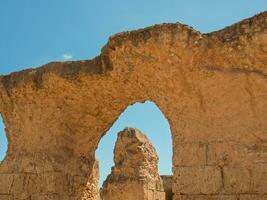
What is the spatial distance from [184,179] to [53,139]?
270cm

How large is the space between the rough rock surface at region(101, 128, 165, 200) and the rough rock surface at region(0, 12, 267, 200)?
148 inches

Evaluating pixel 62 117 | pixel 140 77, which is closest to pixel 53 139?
pixel 62 117

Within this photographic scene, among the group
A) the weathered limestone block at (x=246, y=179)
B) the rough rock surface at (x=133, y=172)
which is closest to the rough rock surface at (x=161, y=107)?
the weathered limestone block at (x=246, y=179)

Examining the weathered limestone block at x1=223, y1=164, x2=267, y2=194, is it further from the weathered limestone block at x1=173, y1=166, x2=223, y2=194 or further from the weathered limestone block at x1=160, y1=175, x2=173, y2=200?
the weathered limestone block at x1=160, y1=175, x2=173, y2=200

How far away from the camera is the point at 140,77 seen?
6.22 metres

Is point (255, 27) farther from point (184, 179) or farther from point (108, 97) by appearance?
point (108, 97)

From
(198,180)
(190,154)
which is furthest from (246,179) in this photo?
(190,154)

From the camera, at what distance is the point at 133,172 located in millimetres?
11414

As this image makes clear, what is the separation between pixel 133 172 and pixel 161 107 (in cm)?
584

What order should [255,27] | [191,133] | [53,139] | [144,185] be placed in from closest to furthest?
[255,27] < [191,133] < [53,139] < [144,185]

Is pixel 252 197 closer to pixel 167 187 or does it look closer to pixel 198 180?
pixel 198 180

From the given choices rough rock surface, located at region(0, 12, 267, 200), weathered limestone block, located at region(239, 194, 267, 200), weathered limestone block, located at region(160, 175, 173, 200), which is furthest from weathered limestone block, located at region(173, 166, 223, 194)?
weathered limestone block, located at region(160, 175, 173, 200)

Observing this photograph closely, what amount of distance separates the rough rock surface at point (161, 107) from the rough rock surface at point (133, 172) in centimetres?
377

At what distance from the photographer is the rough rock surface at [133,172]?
1118cm
